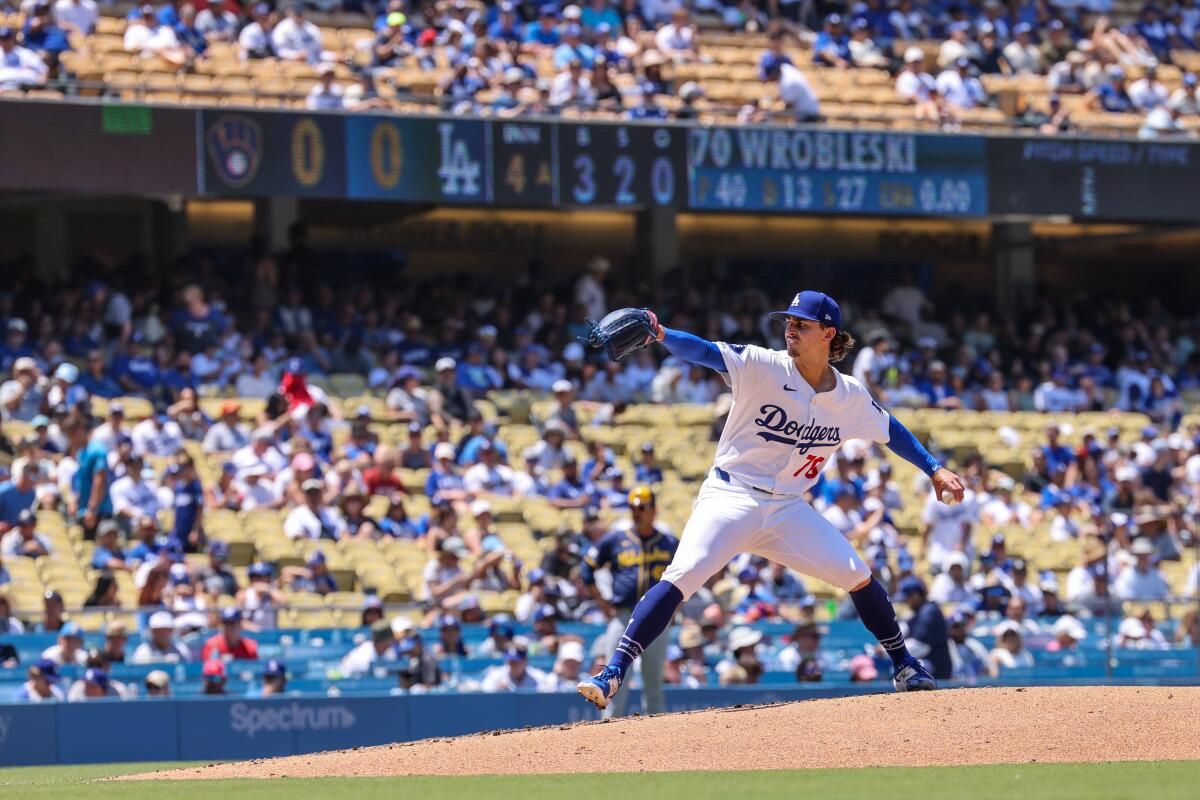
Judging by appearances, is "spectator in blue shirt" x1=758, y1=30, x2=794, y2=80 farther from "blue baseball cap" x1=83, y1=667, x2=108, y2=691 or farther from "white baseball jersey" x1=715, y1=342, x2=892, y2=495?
"white baseball jersey" x1=715, y1=342, x2=892, y2=495

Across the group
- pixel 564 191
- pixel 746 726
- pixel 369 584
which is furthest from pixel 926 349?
pixel 746 726

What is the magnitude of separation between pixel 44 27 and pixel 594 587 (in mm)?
9073

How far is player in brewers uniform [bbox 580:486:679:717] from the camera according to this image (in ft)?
39.5

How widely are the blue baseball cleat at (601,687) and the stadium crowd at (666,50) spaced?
1187 centimetres

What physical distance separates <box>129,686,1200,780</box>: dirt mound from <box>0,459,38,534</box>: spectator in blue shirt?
682 centimetres

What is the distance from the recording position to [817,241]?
85.7ft

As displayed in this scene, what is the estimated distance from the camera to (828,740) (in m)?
7.95

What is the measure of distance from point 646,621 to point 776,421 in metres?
1.01

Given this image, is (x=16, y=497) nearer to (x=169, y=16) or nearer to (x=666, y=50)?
(x=169, y=16)

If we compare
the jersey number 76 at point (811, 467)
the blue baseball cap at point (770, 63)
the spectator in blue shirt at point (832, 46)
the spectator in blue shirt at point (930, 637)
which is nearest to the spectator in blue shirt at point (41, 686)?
the spectator in blue shirt at point (930, 637)

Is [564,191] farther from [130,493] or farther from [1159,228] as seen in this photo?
[1159,228]

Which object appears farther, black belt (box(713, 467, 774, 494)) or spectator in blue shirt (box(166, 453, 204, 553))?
spectator in blue shirt (box(166, 453, 204, 553))

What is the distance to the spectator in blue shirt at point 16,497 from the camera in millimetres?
14930

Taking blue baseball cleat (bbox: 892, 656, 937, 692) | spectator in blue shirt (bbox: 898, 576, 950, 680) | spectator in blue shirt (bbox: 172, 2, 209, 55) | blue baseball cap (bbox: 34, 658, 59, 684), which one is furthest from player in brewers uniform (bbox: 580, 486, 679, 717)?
spectator in blue shirt (bbox: 172, 2, 209, 55)
